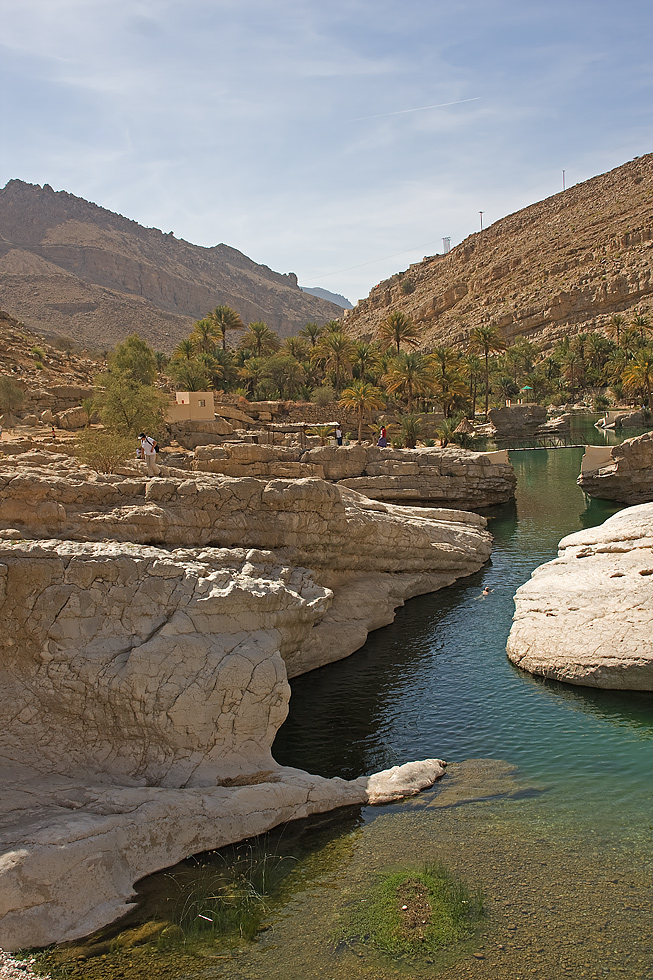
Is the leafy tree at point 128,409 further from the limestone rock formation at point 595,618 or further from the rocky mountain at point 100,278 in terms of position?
the rocky mountain at point 100,278

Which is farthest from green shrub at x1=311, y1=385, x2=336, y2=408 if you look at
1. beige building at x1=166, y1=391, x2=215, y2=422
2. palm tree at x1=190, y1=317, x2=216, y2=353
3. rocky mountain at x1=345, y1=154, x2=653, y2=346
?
rocky mountain at x1=345, y1=154, x2=653, y2=346

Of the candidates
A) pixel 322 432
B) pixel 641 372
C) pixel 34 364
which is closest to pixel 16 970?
pixel 322 432

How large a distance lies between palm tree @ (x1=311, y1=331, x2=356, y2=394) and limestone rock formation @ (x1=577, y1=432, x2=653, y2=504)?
29365mm

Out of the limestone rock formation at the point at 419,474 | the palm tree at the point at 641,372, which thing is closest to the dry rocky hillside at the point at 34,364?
the limestone rock formation at the point at 419,474

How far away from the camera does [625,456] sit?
99.6 feet

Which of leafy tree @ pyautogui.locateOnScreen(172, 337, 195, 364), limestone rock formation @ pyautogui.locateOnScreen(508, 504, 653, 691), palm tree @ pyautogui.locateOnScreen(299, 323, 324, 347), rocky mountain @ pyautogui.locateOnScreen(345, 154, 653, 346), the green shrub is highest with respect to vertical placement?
rocky mountain @ pyautogui.locateOnScreen(345, 154, 653, 346)

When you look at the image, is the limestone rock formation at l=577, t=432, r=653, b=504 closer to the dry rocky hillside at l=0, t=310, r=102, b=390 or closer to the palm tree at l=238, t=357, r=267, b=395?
the dry rocky hillside at l=0, t=310, r=102, b=390

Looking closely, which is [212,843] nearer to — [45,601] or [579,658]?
[45,601]

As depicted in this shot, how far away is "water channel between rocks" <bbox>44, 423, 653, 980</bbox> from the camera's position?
638cm

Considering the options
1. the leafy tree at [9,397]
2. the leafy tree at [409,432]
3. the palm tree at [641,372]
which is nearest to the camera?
the leafy tree at [9,397]

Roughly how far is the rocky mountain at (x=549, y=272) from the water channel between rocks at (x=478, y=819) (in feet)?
295

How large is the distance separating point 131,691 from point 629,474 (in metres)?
26.7

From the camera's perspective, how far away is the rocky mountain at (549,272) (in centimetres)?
9812

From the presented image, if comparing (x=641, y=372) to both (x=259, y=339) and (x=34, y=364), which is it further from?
(x=34, y=364)
